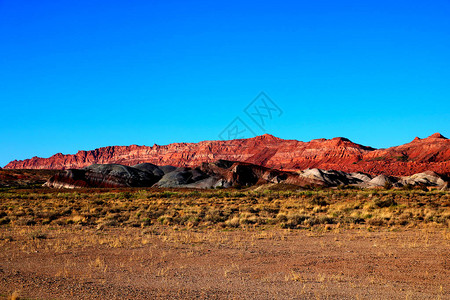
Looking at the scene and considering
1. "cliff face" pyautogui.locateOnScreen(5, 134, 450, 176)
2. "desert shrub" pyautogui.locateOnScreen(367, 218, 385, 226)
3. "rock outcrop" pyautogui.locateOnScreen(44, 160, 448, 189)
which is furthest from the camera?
"cliff face" pyautogui.locateOnScreen(5, 134, 450, 176)

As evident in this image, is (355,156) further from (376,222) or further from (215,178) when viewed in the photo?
(376,222)

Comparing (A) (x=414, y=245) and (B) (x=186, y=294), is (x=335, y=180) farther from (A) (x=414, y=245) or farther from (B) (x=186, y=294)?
(B) (x=186, y=294)

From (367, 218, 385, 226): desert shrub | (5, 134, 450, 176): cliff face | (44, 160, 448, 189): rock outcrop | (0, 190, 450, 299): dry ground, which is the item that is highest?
(5, 134, 450, 176): cliff face

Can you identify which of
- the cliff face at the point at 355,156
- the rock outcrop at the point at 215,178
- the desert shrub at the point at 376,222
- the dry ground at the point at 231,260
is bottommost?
the dry ground at the point at 231,260

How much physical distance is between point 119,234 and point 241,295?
10.6 metres

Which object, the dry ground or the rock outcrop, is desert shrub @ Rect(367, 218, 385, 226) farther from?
the rock outcrop

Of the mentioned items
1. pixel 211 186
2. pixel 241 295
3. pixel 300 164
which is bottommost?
pixel 241 295

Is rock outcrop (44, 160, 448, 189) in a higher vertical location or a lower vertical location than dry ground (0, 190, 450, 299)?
higher

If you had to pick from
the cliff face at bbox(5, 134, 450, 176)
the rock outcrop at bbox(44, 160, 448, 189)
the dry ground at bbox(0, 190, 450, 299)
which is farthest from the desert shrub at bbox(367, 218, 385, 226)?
the cliff face at bbox(5, 134, 450, 176)

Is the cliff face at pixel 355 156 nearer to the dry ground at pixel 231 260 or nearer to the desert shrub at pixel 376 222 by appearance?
the desert shrub at pixel 376 222

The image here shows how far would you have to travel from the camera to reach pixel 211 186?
79.2 meters

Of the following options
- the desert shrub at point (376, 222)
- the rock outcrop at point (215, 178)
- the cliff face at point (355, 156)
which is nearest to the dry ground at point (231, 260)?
the desert shrub at point (376, 222)

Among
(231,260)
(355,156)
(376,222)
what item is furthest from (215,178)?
(355,156)

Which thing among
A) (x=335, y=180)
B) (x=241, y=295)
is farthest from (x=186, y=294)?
(x=335, y=180)
